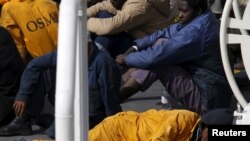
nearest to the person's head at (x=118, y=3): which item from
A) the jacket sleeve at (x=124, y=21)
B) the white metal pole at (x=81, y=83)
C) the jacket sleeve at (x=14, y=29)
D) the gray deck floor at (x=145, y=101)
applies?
the jacket sleeve at (x=124, y=21)

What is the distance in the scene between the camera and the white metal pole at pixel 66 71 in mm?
2006

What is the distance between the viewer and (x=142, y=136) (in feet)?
12.6

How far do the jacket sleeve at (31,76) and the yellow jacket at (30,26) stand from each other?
71 cm

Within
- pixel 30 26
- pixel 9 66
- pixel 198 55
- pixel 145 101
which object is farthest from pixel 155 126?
pixel 145 101

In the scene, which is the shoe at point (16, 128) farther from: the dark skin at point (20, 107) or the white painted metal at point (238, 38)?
the white painted metal at point (238, 38)

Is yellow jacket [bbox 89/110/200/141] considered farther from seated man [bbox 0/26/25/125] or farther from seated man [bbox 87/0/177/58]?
seated man [bbox 87/0/177/58]

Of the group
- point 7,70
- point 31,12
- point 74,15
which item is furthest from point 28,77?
point 74,15

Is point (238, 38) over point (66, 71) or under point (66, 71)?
under

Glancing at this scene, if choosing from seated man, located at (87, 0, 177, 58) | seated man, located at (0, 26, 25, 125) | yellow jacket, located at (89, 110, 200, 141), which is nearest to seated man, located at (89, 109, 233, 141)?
yellow jacket, located at (89, 110, 200, 141)

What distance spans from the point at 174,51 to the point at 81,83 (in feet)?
9.49

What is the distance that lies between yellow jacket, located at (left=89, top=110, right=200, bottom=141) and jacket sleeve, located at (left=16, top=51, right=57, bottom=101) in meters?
1.50

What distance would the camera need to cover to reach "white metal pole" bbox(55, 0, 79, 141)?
2006mm

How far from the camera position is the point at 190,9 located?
5.15 m

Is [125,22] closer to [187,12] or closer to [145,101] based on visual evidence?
[145,101]
